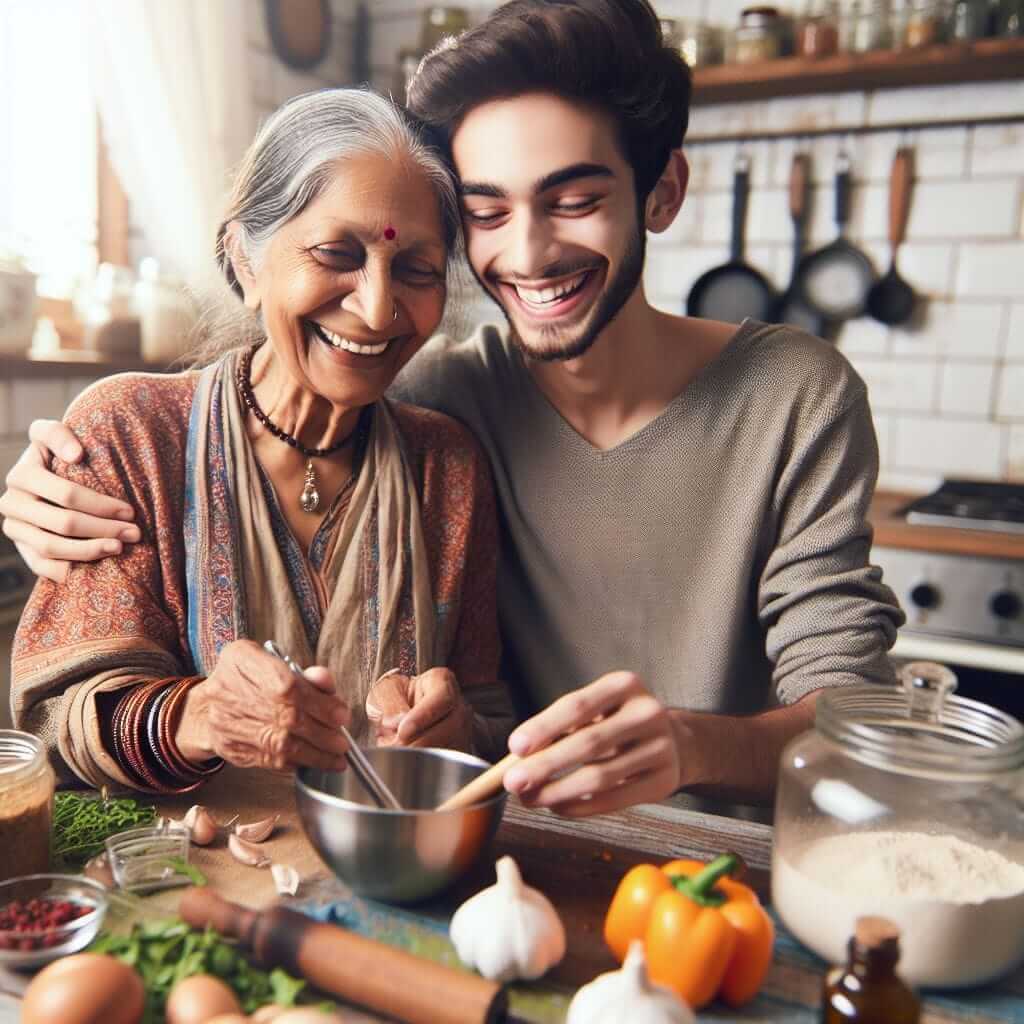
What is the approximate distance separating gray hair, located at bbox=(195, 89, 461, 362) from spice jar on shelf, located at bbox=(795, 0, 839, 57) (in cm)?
161

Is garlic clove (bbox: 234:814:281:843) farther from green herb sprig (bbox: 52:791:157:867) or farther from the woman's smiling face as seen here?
the woman's smiling face

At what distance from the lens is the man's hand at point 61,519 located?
1.14 metres

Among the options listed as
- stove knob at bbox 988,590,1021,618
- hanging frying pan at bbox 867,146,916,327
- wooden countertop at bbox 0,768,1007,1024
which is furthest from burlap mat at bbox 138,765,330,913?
hanging frying pan at bbox 867,146,916,327

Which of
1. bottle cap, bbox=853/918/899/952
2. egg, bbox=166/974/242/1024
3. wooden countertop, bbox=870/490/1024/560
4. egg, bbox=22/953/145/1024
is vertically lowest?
wooden countertop, bbox=870/490/1024/560

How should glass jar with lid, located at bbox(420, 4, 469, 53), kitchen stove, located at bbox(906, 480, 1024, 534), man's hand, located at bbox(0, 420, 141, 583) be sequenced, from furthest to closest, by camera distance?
glass jar with lid, located at bbox(420, 4, 469, 53) → kitchen stove, located at bbox(906, 480, 1024, 534) → man's hand, located at bbox(0, 420, 141, 583)

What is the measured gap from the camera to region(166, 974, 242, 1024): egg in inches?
26.3

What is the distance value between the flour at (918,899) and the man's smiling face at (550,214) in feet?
2.56

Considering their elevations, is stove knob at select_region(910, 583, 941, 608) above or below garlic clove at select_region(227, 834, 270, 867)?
A: below

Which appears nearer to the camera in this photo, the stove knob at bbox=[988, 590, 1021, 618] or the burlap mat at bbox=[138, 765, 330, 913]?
the burlap mat at bbox=[138, 765, 330, 913]

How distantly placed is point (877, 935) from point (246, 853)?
0.54 m

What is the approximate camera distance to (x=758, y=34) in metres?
2.56

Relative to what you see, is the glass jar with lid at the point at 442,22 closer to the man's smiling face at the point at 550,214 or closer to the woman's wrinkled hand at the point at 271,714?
the man's smiling face at the point at 550,214

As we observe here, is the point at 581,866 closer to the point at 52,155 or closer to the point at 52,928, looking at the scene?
the point at 52,928

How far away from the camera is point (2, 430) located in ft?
6.46
